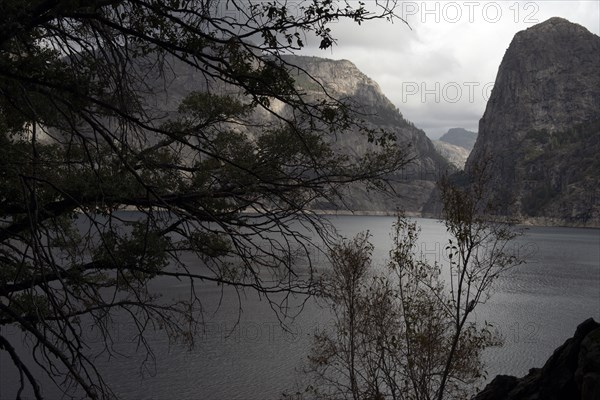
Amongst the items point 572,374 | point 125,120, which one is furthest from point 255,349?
point 125,120

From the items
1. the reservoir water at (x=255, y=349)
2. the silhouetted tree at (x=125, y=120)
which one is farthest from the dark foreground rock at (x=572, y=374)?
the silhouetted tree at (x=125, y=120)

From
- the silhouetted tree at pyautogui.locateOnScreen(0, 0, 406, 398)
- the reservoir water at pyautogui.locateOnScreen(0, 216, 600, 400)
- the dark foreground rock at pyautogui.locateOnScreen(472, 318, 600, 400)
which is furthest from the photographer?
the reservoir water at pyautogui.locateOnScreen(0, 216, 600, 400)

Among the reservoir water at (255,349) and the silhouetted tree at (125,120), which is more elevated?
the silhouetted tree at (125,120)

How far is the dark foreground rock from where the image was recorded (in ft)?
35.4

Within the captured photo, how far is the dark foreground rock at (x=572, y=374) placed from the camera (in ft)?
35.4

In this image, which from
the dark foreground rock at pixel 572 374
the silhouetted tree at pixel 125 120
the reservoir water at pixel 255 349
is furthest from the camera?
the reservoir water at pixel 255 349

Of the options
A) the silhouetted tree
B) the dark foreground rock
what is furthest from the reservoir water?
the silhouetted tree

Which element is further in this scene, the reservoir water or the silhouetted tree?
the reservoir water

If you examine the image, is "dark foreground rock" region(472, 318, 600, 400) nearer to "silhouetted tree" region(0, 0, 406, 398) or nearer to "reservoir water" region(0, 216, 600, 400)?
"reservoir water" region(0, 216, 600, 400)

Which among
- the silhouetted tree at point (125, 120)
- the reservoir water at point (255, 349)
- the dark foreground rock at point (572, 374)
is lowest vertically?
the reservoir water at point (255, 349)

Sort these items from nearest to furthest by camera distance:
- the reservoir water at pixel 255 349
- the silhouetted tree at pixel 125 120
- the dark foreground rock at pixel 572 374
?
the silhouetted tree at pixel 125 120 → the dark foreground rock at pixel 572 374 → the reservoir water at pixel 255 349

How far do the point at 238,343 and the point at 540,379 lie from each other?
80.2 feet

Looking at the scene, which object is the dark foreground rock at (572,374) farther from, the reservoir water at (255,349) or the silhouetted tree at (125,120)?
the silhouetted tree at (125,120)

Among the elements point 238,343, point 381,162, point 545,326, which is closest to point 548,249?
point 545,326
